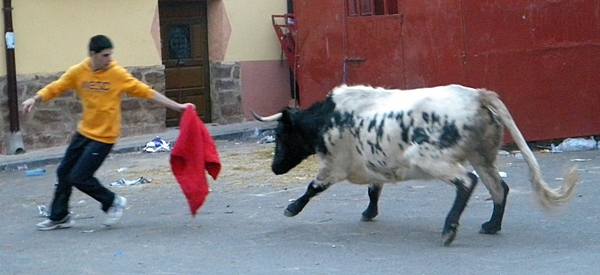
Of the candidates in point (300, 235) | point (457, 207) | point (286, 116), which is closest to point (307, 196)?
point (300, 235)

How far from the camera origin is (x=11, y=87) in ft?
45.4

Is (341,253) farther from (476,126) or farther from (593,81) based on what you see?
(593,81)

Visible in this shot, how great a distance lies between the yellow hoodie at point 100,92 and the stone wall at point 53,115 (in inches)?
244

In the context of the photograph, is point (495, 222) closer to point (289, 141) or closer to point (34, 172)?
point (289, 141)

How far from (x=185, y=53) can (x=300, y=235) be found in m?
9.84

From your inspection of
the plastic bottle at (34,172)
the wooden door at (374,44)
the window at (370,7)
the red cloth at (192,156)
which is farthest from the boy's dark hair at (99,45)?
the window at (370,7)

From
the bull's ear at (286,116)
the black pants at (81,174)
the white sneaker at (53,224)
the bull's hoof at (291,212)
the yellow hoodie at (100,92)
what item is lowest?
the white sneaker at (53,224)

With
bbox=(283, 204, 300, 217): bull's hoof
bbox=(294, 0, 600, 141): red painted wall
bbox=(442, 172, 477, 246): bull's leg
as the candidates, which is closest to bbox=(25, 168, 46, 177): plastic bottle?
bbox=(294, 0, 600, 141): red painted wall

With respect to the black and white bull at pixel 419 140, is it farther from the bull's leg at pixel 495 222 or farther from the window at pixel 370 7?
the window at pixel 370 7

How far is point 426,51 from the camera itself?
42.4ft

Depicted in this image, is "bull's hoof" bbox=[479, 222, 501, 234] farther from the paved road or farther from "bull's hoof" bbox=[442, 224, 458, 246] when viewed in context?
"bull's hoof" bbox=[442, 224, 458, 246]

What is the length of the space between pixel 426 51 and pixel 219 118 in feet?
16.4

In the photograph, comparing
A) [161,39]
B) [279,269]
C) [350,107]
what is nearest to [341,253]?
[279,269]

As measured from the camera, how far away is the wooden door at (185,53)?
16.6 meters
